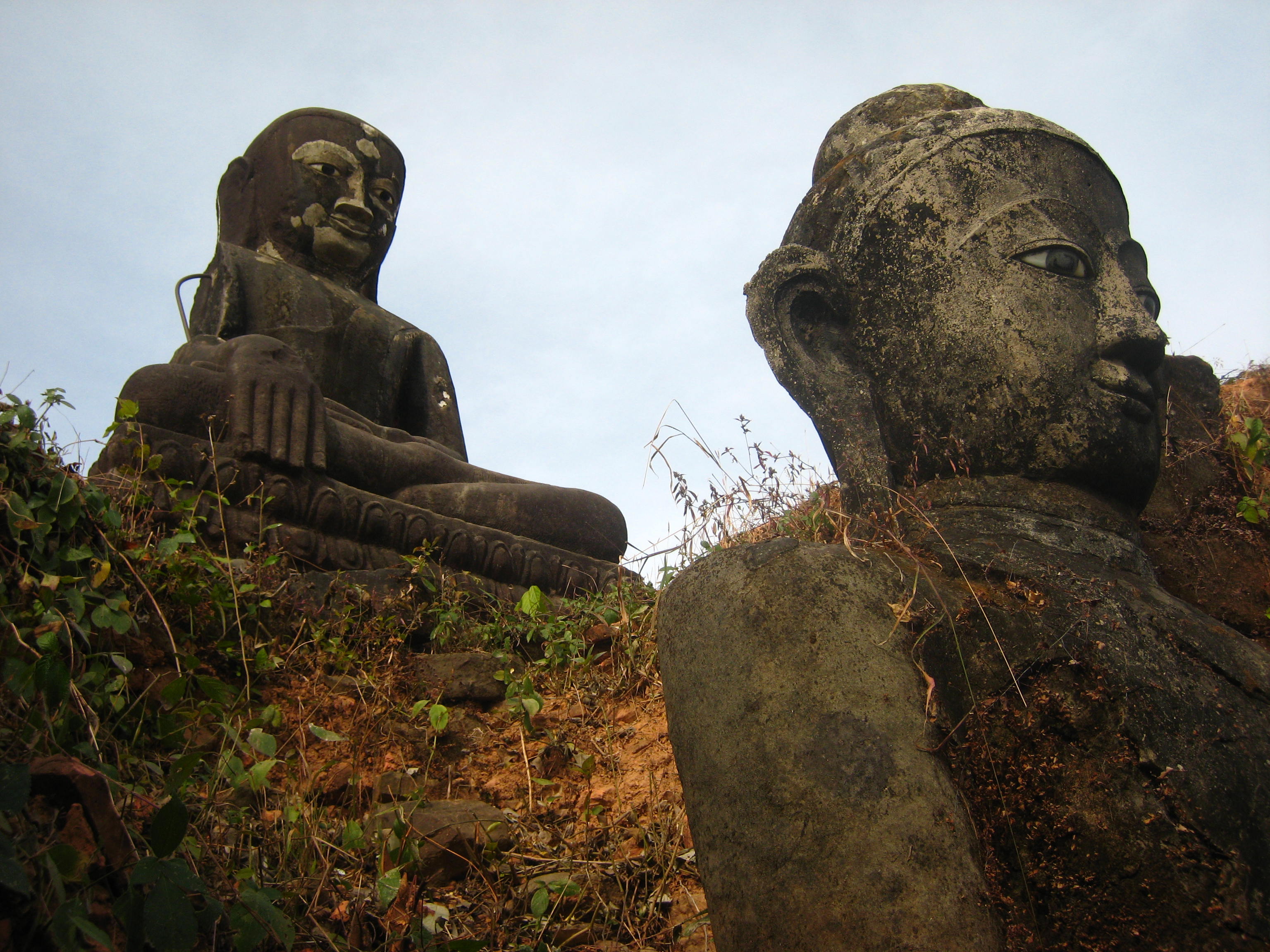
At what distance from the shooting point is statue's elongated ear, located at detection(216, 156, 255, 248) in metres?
6.14

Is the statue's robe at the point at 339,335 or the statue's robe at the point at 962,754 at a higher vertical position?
the statue's robe at the point at 339,335

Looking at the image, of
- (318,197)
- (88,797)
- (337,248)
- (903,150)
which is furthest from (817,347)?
(318,197)

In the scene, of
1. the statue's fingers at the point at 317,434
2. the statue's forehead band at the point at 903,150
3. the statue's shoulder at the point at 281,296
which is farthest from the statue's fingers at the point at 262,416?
the statue's forehead band at the point at 903,150

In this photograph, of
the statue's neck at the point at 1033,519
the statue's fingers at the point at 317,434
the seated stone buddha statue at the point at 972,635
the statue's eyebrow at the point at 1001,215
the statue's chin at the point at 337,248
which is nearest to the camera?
the seated stone buddha statue at the point at 972,635

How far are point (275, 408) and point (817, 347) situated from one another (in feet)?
7.39

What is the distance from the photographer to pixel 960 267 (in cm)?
258

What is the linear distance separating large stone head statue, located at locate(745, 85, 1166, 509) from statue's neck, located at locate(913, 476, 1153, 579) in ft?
0.11

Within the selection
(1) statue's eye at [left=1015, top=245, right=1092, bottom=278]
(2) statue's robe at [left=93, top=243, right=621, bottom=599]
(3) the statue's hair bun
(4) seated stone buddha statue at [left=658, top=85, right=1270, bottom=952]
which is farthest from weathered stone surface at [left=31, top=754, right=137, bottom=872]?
(3) the statue's hair bun

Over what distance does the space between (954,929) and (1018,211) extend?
1.68 meters

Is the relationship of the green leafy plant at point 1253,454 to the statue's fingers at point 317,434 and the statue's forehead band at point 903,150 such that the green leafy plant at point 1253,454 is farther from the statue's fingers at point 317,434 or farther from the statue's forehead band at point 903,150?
the statue's fingers at point 317,434

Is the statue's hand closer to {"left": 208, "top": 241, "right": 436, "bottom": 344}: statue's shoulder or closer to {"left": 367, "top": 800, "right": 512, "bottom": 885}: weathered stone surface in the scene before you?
{"left": 208, "top": 241, "right": 436, "bottom": 344}: statue's shoulder

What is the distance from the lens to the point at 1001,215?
259cm

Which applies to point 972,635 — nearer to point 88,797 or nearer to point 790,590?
point 790,590

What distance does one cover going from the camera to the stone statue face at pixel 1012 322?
2.43m
